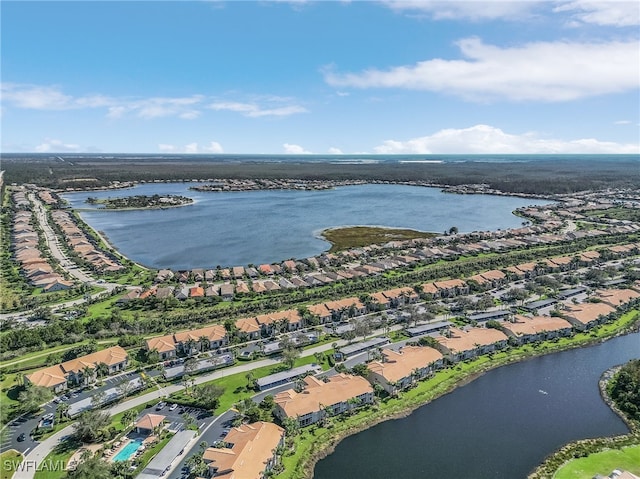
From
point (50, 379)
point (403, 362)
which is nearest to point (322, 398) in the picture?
point (403, 362)

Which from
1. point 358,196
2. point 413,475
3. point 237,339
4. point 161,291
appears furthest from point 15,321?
point 358,196

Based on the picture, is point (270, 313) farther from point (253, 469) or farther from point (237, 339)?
point (253, 469)

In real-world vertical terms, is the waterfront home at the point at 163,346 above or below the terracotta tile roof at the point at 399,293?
below

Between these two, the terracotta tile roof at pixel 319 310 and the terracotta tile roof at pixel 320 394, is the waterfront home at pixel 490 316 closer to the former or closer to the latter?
the terracotta tile roof at pixel 319 310

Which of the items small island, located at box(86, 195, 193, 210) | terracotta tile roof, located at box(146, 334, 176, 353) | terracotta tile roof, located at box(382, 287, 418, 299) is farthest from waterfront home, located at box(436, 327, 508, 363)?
small island, located at box(86, 195, 193, 210)

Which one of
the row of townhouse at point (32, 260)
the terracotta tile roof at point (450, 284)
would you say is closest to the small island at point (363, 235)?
the terracotta tile roof at point (450, 284)
